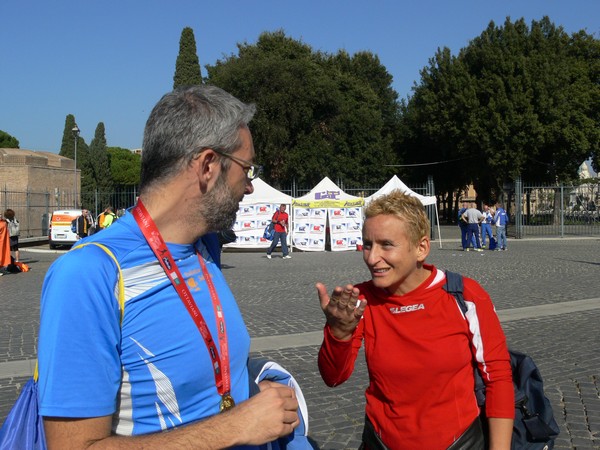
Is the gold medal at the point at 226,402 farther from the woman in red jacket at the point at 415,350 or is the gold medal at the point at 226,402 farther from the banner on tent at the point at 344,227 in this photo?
the banner on tent at the point at 344,227

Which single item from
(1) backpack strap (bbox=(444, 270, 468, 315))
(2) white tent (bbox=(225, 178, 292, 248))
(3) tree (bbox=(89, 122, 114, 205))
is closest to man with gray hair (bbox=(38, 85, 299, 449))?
(1) backpack strap (bbox=(444, 270, 468, 315))

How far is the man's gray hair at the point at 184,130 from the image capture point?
1688 mm

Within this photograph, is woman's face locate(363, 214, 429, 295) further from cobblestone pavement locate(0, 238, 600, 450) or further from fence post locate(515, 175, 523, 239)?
fence post locate(515, 175, 523, 239)

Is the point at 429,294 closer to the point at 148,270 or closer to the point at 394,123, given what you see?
the point at 148,270

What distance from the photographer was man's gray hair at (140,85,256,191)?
5.54 feet

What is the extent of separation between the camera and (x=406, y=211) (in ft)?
7.86

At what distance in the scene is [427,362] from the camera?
2277 mm

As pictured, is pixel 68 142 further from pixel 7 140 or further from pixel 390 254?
pixel 390 254

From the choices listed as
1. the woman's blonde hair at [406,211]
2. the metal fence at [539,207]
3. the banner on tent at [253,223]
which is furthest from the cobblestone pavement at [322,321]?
the metal fence at [539,207]

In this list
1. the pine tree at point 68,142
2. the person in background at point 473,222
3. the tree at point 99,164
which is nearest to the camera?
the person in background at point 473,222

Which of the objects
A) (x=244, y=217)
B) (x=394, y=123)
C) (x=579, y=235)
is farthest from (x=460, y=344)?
(x=394, y=123)

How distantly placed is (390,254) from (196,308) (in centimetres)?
96

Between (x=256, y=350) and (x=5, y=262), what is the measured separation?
10.6m

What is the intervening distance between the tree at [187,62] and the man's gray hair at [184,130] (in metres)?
45.8
